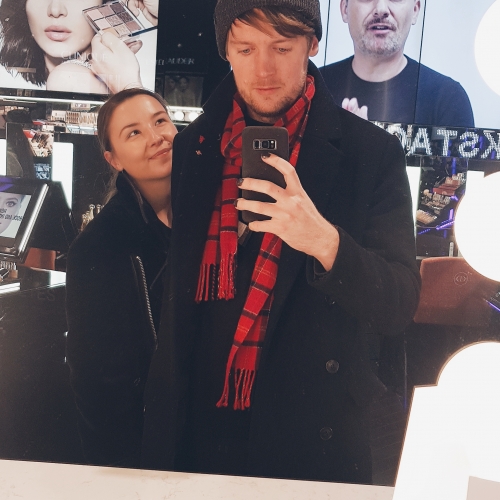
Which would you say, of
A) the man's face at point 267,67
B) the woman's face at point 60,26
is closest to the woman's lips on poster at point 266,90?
the man's face at point 267,67

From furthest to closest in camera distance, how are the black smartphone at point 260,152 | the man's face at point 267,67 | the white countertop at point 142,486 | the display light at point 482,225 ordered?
the man's face at point 267,67 → the black smartphone at point 260,152 → the white countertop at point 142,486 → the display light at point 482,225

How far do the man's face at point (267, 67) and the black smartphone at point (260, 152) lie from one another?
184mm

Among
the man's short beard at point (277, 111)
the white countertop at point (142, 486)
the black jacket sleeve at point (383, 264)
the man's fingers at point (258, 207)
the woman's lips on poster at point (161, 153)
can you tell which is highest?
the man's short beard at point (277, 111)

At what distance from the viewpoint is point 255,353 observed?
48.3 inches

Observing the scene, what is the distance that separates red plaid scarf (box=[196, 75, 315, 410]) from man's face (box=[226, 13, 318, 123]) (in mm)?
28

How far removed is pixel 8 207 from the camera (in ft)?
4.50

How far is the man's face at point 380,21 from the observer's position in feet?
4.17

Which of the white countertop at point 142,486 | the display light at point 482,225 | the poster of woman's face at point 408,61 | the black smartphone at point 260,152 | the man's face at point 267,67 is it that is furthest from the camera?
the poster of woman's face at point 408,61

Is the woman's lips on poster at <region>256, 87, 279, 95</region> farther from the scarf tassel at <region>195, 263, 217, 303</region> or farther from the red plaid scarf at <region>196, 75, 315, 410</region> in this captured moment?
the scarf tassel at <region>195, 263, 217, 303</region>

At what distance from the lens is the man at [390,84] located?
129cm

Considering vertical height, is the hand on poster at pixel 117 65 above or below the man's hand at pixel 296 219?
above

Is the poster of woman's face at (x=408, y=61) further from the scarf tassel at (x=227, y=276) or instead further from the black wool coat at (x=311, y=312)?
the scarf tassel at (x=227, y=276)

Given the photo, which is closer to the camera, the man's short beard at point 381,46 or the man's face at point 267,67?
the man's face at point 267,67

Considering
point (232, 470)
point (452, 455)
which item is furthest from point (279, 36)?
point (232, 470)
